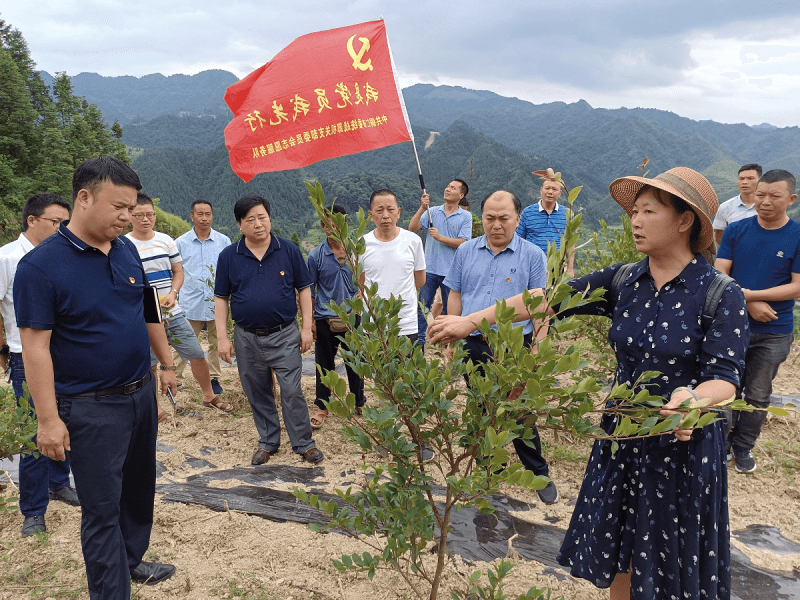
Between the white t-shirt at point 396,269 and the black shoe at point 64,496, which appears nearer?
the black shoe at point 64,496

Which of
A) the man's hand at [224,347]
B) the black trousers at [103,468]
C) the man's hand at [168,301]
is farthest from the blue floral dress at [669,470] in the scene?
the man's hand at [168,301]

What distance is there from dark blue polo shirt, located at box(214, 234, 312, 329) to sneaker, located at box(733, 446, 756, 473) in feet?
11.9

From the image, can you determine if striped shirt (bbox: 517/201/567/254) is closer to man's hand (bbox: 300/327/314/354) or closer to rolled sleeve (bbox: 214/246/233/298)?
man's hand (bbox: 300/327/314/354)

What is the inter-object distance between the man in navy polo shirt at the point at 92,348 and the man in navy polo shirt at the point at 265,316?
1446 mm

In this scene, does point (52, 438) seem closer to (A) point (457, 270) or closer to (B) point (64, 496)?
(B) point (64, 496)

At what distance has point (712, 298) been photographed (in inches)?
65.5

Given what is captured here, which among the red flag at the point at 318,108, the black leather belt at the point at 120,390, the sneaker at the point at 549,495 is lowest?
the sneaker at the point at 549,495

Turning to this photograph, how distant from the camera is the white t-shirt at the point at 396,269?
13.6ft

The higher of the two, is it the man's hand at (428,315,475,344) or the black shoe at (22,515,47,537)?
the man's hand at (428,315,475,344)

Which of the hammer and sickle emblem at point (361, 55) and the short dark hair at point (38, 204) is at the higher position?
the hammer and sickle emblem at point (361, 55)

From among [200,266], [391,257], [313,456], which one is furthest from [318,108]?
[313,456]

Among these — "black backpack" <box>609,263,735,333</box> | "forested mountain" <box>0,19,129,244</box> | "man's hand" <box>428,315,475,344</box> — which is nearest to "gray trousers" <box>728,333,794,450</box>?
"black backpack" <box>609,263,735,333</box>

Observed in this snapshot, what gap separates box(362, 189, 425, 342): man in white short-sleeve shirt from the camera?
162 inches

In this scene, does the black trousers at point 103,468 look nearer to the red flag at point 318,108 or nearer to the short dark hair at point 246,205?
the short dark hair at point 246,205
